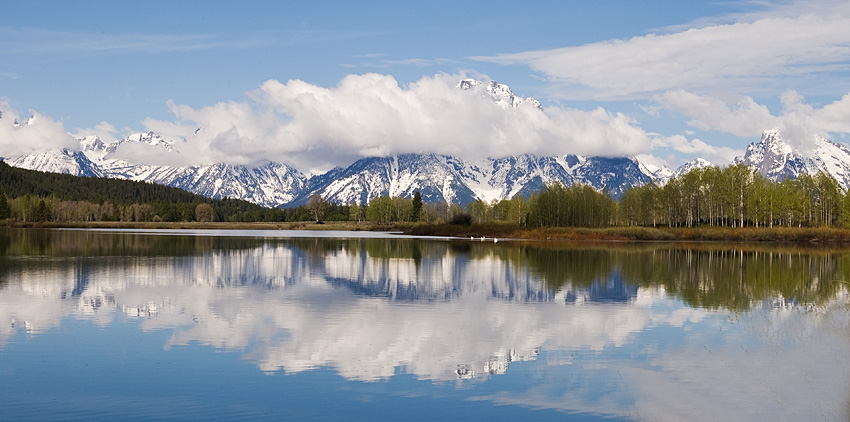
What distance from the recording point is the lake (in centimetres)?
1612

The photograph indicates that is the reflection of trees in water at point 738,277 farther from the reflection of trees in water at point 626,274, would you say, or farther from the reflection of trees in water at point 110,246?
the reflection of trees in water at point 110,246

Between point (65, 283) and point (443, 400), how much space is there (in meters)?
28.5

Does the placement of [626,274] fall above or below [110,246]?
below

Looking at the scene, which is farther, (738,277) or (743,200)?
(743,200)

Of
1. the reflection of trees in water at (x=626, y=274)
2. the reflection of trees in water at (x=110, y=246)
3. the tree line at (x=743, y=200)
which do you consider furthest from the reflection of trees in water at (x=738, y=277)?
the tree line at (x=743, y=200)

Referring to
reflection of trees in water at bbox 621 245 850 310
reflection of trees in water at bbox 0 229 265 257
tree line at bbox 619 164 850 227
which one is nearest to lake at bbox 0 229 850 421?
reflection of trees in water at bbox 621 245 850 310

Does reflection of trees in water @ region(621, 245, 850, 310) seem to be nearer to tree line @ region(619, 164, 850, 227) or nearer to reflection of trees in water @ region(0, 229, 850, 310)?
reflection of trees in water @ region(0, 229, 850, 310)

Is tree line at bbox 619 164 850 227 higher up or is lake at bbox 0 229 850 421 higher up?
tree line at bbox 619 164 850 227

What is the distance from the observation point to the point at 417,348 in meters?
22.3

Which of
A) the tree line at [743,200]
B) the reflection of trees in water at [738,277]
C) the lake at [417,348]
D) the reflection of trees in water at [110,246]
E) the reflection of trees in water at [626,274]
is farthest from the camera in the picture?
the tree line at [743,200]

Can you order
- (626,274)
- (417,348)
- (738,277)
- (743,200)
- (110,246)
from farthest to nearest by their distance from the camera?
(743,200) < (110,246) < (626,274) < (738,277) < (417,348)

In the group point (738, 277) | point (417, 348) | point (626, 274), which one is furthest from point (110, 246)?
point (417, 348)

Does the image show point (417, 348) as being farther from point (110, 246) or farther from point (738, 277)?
point (110, 246)

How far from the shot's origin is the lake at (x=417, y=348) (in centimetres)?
1612
